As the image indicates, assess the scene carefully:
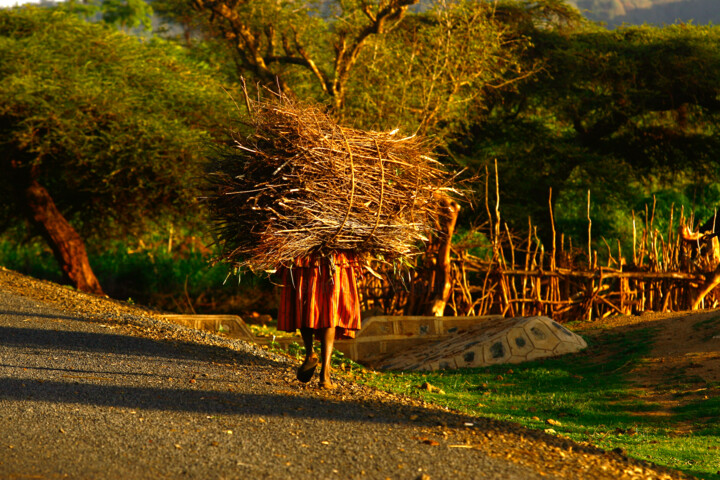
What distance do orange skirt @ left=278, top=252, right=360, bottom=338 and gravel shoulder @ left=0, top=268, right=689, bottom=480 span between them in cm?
52

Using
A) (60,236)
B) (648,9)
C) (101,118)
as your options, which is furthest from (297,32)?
(648,9)

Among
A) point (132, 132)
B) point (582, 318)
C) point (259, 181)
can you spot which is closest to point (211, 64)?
point (132, 132)

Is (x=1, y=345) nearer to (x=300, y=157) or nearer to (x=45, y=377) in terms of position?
(x=45, y=377)

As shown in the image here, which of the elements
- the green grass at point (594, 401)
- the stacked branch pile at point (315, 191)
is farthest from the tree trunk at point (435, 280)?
the stacked branch pile at point (315, 191)

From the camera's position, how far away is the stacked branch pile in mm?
5746

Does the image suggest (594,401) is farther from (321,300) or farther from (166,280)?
(166,280)

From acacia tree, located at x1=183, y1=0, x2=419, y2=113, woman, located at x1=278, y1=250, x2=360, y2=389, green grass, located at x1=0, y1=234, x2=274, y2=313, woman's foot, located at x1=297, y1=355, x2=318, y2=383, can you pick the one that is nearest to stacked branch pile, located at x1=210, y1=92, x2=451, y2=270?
woman, located at x1=278, y1=250, x2=360, y2=389

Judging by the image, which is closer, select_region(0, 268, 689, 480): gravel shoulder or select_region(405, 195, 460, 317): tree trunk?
select_region(0, 268, 689, 480): gravel shoulder

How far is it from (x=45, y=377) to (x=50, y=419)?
1.40 meters

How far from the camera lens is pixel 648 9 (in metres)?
172

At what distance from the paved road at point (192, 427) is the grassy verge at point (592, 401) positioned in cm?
166

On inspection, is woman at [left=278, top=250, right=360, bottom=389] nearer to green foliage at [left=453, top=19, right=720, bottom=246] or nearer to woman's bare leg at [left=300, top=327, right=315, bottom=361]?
woman's bare leg at [left=300, top=327, right=315, bottom=361]

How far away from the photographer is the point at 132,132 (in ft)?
44.9

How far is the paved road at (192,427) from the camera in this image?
404 cm
